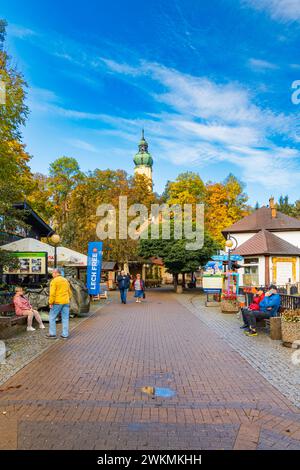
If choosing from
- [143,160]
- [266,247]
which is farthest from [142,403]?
[143,160]

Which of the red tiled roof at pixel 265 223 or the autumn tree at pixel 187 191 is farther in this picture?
the autumn tree at pixel 187 191

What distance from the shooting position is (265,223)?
40562mm

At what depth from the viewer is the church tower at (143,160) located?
3228 inches

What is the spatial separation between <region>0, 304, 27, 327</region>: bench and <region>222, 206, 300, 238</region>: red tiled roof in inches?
1234

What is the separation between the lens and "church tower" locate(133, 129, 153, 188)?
82000 millimetres

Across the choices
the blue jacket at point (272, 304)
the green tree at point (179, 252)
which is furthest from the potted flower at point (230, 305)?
the green tree at point (179, 252)

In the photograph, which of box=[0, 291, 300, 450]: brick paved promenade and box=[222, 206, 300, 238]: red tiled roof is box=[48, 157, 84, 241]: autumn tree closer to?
box=[222, 206, 300, 238]: red tiled roof

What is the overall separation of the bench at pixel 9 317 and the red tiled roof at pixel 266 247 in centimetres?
2312

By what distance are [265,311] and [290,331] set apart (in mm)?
1970

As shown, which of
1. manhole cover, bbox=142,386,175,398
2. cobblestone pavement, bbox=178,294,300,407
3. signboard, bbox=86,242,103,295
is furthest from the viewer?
signboard, bbox=86,242,103,295

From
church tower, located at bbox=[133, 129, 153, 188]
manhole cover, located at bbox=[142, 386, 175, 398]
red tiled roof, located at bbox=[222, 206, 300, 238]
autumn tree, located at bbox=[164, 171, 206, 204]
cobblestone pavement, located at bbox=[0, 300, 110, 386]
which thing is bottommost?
manhole cover, located at bbox=[142, 386, 175, 398]

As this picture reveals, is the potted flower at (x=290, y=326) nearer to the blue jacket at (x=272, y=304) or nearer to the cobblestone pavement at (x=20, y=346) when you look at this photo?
the blue jacket at (x=272, y=304)

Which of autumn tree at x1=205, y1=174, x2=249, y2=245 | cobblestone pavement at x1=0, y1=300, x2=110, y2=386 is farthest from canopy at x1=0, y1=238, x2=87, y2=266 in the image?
Answer: autumn tree at x1=205, y1=174, x2=249, y2=245
